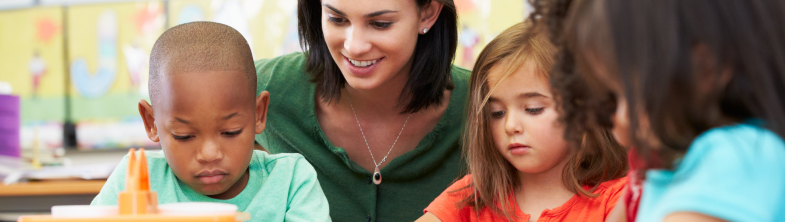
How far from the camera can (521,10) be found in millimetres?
3105

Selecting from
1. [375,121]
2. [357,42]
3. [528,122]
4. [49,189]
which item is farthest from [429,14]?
[49,189]

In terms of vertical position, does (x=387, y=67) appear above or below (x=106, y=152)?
above

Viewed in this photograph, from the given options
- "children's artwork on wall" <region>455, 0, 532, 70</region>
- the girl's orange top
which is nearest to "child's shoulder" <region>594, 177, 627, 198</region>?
the girl's orange top

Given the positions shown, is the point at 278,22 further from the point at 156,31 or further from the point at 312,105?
the point at 312,105

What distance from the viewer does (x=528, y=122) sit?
3.91 ft

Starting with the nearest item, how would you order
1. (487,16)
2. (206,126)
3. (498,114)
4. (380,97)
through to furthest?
(206,126), (498,114), (380,97), (487,16)

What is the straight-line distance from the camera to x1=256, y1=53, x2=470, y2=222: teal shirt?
65.2 inches

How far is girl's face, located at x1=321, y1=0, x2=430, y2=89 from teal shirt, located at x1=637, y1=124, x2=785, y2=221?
0.94 metres

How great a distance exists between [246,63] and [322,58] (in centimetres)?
55

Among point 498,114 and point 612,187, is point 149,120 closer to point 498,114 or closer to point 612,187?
point 498,114

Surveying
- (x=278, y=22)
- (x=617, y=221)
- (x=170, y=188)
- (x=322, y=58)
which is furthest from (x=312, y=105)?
(x=278, y=22)

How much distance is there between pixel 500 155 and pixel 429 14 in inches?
17.1

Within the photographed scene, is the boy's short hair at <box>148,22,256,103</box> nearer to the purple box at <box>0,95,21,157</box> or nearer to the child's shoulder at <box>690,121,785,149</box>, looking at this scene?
the child's shoulder at <box>690,121,785,149</box>

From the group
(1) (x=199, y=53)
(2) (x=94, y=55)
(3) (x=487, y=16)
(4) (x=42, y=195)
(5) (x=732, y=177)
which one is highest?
(3) (x=487, y=16)
